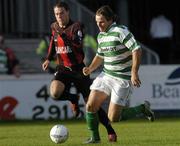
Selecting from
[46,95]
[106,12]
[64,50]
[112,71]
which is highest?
[106,12]

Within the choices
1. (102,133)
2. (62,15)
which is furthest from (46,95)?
(62,15)

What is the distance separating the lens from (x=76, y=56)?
44.6 feet

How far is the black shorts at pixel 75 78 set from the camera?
13577 mm

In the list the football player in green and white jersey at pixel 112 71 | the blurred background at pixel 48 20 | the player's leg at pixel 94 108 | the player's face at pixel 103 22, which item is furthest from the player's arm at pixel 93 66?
the blurred background at pixel 48 20

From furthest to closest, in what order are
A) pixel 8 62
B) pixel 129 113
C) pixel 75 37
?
pixel 8 62, pixel 75 37, pixel 129 113

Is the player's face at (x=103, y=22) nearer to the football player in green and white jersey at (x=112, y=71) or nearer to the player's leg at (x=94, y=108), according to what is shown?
the football player in green and white jersey at (x=112, y=71)

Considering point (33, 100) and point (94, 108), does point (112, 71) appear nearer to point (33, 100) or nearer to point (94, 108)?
point (94, 108)

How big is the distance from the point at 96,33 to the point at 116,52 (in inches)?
419

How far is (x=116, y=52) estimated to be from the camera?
12.4 m

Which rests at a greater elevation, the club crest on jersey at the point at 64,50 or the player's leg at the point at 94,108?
the club crest on jersey at the point at 64,50

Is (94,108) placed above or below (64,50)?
below

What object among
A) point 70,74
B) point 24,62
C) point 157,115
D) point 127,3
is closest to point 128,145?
point 70,74

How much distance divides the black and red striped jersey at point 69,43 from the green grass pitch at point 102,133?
1300 mm

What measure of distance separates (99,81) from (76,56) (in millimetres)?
1203
